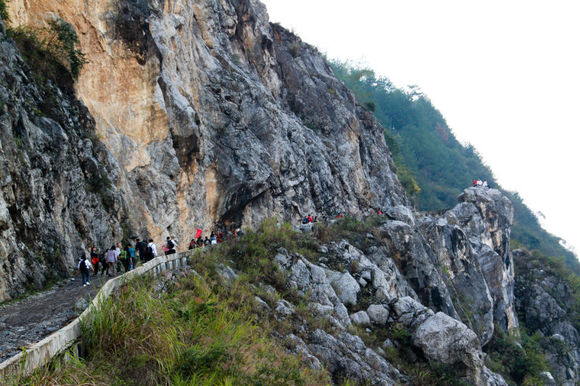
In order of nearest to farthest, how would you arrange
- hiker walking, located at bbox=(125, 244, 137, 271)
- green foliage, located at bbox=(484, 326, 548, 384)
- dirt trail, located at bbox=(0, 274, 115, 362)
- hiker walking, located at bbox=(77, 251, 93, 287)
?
1. dirt trail, located at bbox=(0, 274, 115, 362)
2. hiker walking, located at bbox=(77, 251, 93, 287)
3. hiker walking, located at bbox=(125, 244, 137, 271)
4. green foliage, located at bbox=(484, 326, 548, 384)

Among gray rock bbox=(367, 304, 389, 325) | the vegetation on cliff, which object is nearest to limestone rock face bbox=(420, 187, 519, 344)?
gray rock bbox=(367, 304, 389, 325)

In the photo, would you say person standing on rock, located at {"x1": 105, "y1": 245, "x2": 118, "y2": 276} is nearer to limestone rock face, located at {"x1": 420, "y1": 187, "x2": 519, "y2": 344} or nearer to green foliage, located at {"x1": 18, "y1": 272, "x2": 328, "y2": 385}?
green foliage, located at {"x1": 18, "y1": 272, "x2": 328, "y2": 385}

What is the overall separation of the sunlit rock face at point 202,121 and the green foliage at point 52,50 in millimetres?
534

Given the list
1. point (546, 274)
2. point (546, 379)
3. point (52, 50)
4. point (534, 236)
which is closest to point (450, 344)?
point (52, 50)

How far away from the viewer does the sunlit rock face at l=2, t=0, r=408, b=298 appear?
62.5 feet

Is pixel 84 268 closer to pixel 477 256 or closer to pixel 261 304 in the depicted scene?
pixel 261 304

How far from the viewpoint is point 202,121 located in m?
26.2

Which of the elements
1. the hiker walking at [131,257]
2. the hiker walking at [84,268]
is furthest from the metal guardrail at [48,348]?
the hiker walking at [131,257]

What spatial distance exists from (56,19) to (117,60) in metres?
2.88

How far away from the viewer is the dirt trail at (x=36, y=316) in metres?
6.36

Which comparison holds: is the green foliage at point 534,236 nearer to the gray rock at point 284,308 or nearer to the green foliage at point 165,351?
the gray rock at point 284,308

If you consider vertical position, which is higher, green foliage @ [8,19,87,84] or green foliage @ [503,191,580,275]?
green foliage @ [8,19,87,84]

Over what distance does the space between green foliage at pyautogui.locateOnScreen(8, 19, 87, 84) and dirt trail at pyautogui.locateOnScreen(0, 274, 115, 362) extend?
9.65 meters

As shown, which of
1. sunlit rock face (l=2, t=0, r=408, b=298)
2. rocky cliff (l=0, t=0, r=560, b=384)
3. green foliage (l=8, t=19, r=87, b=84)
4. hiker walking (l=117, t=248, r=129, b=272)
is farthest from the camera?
sunlit rock face (l=2, t=0, r=408, b=298)
